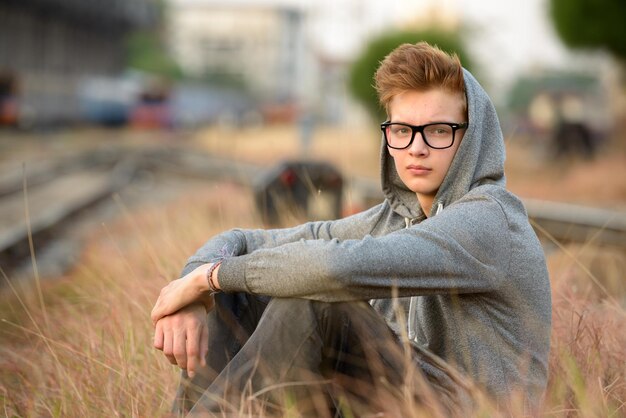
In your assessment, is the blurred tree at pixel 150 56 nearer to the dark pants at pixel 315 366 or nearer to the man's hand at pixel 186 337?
the man's hand at pixel 186 337

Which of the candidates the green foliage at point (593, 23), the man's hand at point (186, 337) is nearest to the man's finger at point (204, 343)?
the man's hand at point (186, 337)

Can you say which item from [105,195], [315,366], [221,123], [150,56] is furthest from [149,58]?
[315,366]

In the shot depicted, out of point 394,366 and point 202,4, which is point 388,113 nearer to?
point 394,366

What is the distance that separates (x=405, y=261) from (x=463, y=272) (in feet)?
0.52

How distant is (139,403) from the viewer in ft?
9.30

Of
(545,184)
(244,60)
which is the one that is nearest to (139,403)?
(545,184)

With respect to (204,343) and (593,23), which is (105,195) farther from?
(204,343)

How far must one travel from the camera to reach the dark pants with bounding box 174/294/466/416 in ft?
8.08

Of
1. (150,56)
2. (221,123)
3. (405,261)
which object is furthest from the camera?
(150,56)

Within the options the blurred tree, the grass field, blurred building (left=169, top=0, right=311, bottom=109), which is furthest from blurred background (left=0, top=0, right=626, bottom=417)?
blurred building (left=169, top=0, right=311, bottom=109)

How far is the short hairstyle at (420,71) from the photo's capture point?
2.62m

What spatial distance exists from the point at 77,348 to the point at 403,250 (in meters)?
1.40

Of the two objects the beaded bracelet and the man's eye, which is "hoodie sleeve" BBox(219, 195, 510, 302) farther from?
the man's eye

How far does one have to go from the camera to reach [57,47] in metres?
44.7
